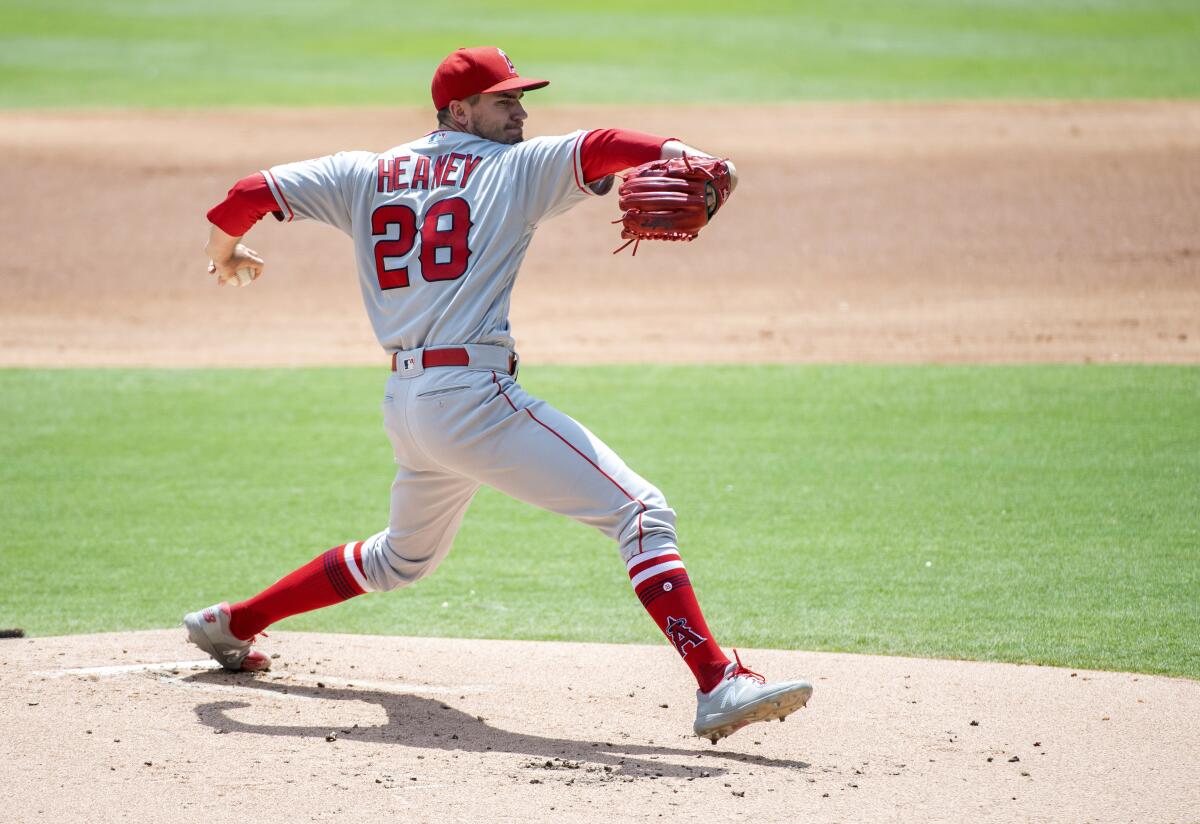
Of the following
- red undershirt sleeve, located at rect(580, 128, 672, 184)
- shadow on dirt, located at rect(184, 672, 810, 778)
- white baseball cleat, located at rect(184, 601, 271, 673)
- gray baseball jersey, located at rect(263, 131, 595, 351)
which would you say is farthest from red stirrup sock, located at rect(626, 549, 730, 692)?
white baseball cleat, located at rect(184, 601, 271, 673)

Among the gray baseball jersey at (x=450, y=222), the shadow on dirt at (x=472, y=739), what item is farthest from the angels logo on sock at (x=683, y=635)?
the gray baseball jersey at (x=450, y=222)

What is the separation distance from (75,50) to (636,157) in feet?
81.3

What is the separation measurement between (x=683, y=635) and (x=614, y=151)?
129 centimetres

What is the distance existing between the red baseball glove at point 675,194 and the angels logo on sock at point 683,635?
3.24 feet

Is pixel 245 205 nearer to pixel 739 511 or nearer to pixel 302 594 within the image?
pixel 302 594

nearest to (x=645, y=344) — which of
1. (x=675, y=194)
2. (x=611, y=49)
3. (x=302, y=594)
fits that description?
(x=302, y=594)

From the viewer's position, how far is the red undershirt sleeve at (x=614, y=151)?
3602 millimetres

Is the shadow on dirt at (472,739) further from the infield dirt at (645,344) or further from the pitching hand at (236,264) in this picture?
the pitching hand at (236,264)

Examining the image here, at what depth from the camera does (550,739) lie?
12.6ft

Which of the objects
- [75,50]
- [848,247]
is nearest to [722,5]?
[75,50]

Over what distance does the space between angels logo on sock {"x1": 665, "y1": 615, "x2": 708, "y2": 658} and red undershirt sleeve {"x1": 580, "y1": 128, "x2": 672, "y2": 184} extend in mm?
1205

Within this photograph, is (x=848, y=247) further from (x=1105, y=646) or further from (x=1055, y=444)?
(x=1105, y=646)

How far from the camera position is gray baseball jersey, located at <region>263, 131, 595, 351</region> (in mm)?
3746

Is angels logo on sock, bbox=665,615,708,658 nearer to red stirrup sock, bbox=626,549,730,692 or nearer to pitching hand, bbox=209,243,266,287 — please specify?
red stirrup sock, bbox=626,549,730,692
